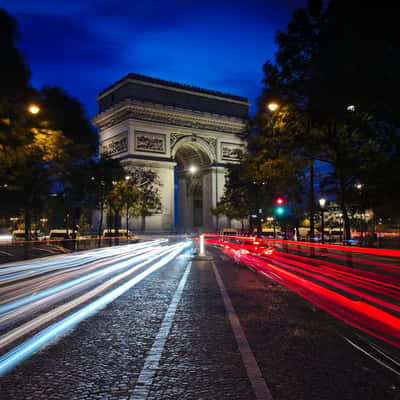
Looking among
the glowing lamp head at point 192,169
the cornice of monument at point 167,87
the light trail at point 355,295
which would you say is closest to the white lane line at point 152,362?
the light trail at point 355,295

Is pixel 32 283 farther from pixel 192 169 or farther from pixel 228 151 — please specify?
pixel 192 169

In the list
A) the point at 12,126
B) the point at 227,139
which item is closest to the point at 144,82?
the point at 227,139

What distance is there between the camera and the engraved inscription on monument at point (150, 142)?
70.1m

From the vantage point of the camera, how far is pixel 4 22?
22.9 m

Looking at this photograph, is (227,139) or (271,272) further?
(227,139)

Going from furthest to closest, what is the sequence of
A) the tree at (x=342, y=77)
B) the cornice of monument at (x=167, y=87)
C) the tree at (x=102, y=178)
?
the cornice of monument at (x=167, y=87)
the tree at (x=102, y=178)
the tree at (x=342, y=77)

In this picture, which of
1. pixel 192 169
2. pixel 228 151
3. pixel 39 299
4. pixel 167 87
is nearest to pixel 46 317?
pixel 39 299

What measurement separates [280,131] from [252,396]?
705 inches

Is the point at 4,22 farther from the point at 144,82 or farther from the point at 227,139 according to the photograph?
the point at 227,139

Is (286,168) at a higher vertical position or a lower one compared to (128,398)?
higher

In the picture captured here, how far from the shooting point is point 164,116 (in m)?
73.8

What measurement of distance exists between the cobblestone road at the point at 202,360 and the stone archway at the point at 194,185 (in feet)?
223

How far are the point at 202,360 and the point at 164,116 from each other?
70235mm

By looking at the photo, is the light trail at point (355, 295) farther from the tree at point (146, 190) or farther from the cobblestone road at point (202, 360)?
the tree at point (146, 190)
